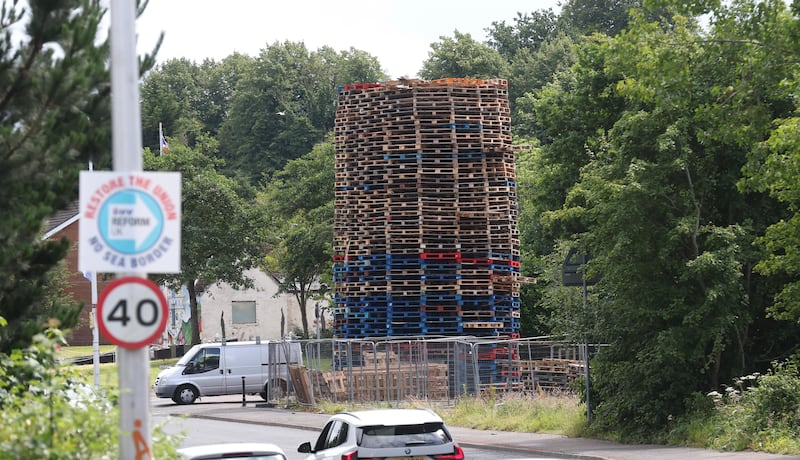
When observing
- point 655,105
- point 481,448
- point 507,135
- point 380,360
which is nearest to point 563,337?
point 481,448

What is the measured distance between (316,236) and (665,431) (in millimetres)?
45095

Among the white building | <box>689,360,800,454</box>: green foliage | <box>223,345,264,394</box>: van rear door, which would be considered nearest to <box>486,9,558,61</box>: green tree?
the white building

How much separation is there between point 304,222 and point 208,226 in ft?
29.7

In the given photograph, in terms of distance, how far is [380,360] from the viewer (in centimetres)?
3625

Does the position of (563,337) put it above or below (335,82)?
below

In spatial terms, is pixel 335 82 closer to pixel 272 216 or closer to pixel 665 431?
pixel 272 216

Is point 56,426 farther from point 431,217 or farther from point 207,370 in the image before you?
point 207,370

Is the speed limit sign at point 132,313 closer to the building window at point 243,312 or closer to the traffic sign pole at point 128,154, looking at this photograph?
the traffic sign pole at point 128,154

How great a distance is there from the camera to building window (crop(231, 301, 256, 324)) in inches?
3334

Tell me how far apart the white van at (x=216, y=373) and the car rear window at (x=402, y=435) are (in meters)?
27.8

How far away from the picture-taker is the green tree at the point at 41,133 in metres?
12.3

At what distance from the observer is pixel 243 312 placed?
84.9 metres

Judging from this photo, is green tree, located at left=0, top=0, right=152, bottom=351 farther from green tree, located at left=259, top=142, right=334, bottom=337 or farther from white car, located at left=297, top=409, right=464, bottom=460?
green tree, located at left=259, top=142, right=334, bottom=337

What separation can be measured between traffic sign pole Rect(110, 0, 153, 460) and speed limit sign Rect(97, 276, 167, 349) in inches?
4.0
